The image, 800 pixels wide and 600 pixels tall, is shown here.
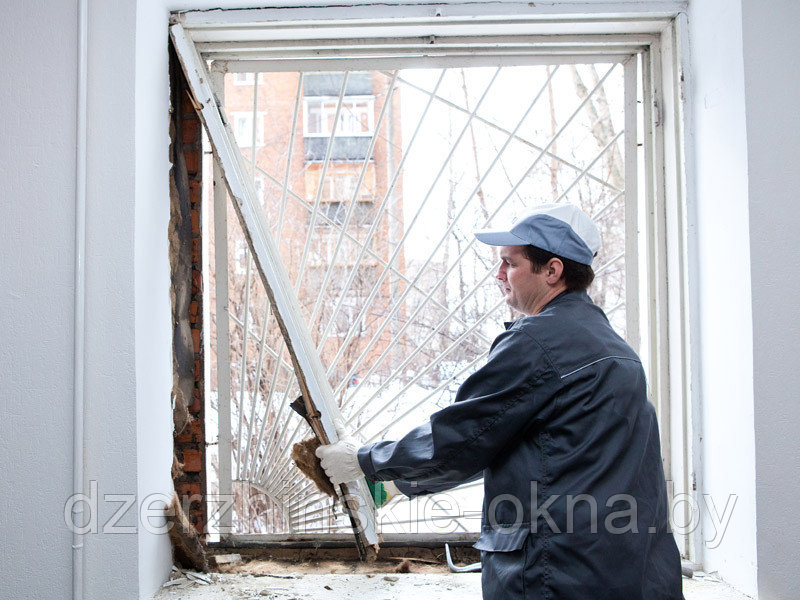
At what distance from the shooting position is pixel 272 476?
7.87 feet

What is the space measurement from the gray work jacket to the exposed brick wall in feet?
3.46

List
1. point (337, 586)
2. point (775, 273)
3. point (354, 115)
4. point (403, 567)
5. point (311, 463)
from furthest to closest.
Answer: point (354, 115), point (403, 567), point (337, 586), point (311, 463), point (775, 273)

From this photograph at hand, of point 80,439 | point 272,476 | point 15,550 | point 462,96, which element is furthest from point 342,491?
point 462,96

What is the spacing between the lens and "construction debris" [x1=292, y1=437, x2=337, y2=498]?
1.91 m

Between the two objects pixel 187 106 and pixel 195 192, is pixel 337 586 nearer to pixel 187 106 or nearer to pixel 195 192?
pixel 195 192

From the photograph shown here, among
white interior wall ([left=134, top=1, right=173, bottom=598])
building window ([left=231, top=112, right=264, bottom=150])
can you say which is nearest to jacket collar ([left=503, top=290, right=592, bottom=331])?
white interior wall ([left=134, top=1, right=173, bottom=598])

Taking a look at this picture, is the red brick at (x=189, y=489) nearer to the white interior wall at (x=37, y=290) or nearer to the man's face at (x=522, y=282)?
the white interior wall at (x=37, y=290)

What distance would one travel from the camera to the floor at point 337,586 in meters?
1.96

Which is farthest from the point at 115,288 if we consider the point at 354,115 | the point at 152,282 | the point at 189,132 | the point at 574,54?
the point at 574,54

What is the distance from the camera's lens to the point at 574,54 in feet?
7.53

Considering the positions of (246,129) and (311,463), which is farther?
(246,129)

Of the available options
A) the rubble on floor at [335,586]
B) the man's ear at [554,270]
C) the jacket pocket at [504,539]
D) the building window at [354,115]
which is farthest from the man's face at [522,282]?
the building window at [354,115]

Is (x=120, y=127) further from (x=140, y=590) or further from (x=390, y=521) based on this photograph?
(x=390, y=521)

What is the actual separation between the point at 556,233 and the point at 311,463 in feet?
3.11
